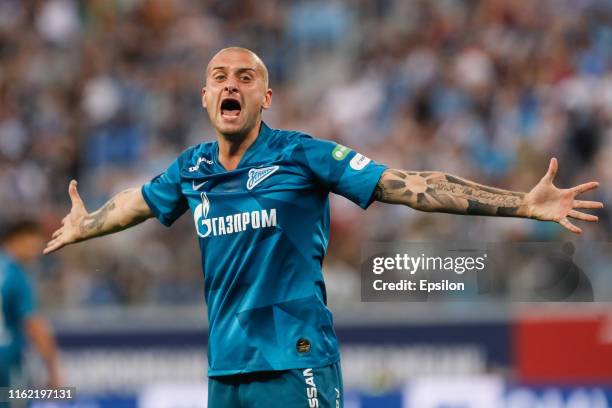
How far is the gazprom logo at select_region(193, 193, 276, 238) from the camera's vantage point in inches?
196

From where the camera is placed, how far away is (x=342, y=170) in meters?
4.96

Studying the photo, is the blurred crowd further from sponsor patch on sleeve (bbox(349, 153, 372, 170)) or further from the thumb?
the thumb

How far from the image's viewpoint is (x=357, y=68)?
49.5 feet

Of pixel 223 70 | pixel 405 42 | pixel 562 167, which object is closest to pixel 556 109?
pixel 562 167

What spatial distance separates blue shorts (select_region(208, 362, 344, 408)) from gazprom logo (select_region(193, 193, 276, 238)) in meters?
0.59

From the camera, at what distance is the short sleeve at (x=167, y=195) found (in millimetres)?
5473

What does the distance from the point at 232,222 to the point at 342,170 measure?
50 cm

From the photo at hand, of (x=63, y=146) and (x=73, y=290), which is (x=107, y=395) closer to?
(x=73, y=290)

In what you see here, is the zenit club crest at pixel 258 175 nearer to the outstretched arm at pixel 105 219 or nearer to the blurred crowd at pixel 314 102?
the outstretched arm at pixel 105 219

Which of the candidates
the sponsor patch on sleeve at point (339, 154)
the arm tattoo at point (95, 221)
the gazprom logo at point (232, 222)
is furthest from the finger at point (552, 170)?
the arm tattoo at point (95, 221)

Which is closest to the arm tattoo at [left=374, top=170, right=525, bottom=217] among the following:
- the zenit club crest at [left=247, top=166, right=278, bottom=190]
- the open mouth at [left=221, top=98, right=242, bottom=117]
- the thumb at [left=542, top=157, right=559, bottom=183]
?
the thumb at [left=542, top=157, right=559, bottom=183]

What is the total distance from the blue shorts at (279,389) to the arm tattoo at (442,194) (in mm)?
759

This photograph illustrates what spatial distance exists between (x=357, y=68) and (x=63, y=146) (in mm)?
3705

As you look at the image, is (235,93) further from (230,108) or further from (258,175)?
(258,175)
